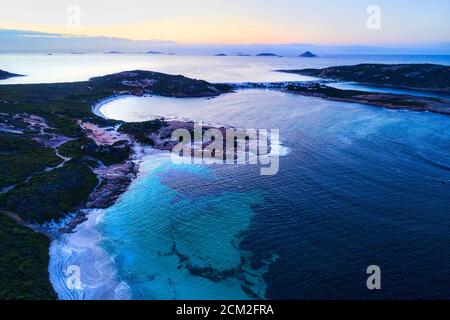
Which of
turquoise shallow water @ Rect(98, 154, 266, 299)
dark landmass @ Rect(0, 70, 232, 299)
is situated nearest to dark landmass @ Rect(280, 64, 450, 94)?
dark landmass @ Rect(0, 70, 232, 299)

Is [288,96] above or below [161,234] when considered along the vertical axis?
above

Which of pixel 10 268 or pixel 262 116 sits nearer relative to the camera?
pixel 10 268

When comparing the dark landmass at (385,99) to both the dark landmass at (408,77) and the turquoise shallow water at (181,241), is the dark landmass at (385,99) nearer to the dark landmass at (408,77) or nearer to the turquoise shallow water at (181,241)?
the dark landmass at (408,77)

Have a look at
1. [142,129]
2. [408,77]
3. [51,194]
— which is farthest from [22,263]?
[408,77]

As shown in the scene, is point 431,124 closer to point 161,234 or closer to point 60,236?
point 161,234

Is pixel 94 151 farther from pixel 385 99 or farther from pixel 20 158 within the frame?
pixel 385 99

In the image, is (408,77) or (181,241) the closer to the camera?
(181,241)
